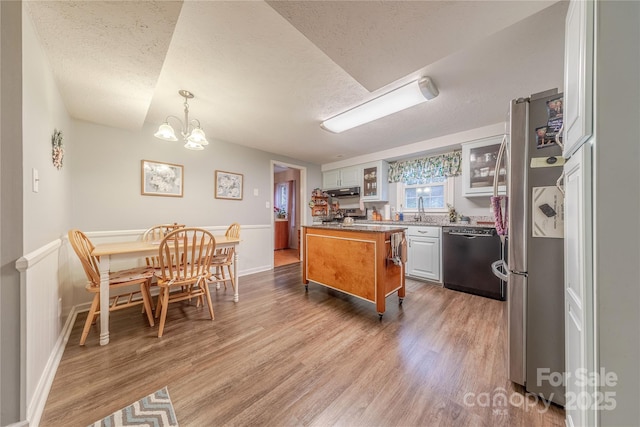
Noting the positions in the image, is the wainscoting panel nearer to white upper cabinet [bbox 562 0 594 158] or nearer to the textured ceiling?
the textured ceiling

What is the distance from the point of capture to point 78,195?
2.35 m

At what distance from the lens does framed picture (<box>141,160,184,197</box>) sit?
279cm

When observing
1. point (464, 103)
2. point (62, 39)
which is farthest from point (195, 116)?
point (464, 103)

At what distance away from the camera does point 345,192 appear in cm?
461

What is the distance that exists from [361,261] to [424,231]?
5.12ft

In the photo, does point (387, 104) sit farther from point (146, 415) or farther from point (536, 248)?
point (146, 415)

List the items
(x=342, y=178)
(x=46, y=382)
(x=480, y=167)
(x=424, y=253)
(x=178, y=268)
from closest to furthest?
(x=46, y=382), (x=178, y=268), (x=480, y=167), (x=424, y=253), (x=342, y=178)

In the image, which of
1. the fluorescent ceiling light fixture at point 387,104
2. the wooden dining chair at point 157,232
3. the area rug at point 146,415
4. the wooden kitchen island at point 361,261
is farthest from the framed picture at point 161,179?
the area rug at point 146,415

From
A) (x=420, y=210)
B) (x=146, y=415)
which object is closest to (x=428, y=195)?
(x=420, y=210)

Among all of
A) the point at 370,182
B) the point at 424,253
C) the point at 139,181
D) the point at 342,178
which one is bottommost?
the point at 424,253

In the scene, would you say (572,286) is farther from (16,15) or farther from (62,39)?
(62,39)

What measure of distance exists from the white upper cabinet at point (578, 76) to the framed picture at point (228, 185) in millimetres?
3688

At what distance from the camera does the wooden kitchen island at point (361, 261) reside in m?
2.11

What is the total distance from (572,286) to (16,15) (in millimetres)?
2799
